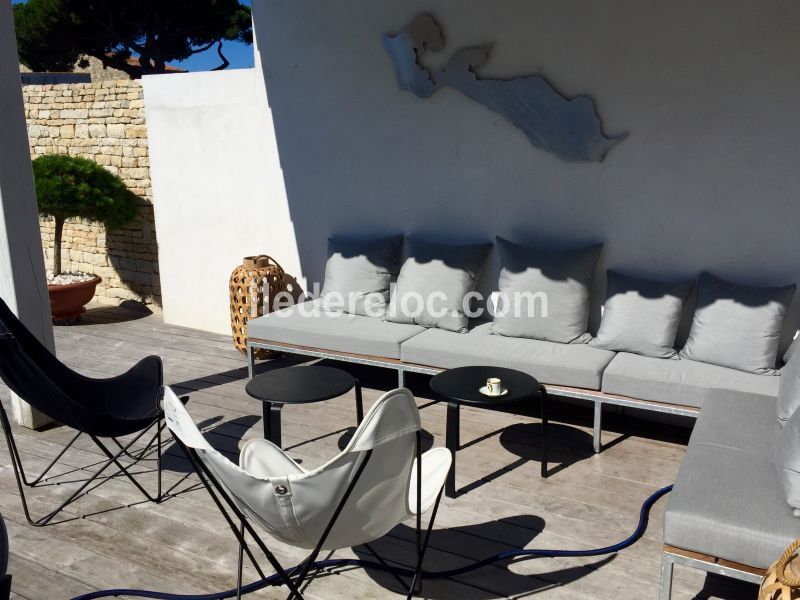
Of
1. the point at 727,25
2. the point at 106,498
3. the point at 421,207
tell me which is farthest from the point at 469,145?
the point at 106,498

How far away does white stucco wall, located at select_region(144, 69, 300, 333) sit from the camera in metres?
6.41

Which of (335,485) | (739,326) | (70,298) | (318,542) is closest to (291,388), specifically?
(318,542)

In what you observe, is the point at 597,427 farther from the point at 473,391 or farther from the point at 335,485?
the point at 335,485

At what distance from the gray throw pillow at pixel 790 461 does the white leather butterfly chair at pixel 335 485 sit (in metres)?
1.33

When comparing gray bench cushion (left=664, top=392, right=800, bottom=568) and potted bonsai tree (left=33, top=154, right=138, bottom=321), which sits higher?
potted bonsai tree (left=33, top=154, right=138, bottom=321)

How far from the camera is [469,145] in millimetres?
5461

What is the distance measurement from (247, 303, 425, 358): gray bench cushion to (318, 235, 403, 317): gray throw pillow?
3.4 inches

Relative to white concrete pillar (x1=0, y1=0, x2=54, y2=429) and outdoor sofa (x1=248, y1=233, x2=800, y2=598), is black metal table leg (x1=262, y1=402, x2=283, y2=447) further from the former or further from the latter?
white concrete pillar (x1=0, y1=0, x2=54, y2=429)

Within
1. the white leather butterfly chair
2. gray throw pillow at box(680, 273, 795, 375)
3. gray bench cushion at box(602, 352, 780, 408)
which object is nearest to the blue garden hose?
the white leather butterfly chair

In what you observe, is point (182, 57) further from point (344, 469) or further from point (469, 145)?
point (344, 469)

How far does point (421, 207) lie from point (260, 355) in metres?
1.78

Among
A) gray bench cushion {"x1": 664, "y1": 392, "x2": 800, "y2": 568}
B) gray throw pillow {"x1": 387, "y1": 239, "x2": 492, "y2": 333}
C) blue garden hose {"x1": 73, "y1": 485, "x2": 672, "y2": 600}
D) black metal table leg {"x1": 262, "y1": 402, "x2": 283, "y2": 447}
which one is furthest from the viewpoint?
gray throw pillow {"x1": 387, "y1": 239, "x2": 492, "y2": 333}

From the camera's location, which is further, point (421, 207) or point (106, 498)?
point (421, 207)

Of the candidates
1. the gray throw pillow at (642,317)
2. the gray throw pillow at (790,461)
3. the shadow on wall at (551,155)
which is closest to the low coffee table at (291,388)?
the gray throw pillow at (642,317)
